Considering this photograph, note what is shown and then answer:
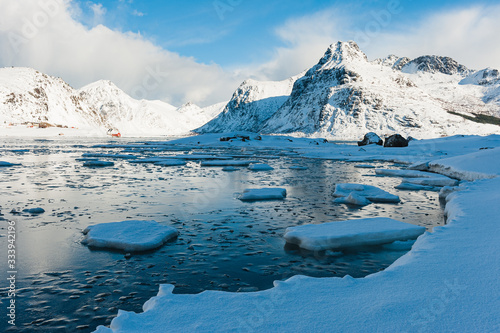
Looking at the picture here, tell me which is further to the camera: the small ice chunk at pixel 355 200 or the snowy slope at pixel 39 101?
the snowy slope at pixel 39 101

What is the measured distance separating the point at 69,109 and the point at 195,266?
659 ft

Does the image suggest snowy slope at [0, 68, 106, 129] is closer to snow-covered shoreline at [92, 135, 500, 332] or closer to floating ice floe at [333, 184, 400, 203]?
floating ice floe at [333, 184, 400, 203]

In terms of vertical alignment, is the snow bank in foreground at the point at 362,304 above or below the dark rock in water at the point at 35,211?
above

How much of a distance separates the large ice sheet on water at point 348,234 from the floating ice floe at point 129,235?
2452mm

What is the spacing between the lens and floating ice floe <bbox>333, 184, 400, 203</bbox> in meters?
10.3

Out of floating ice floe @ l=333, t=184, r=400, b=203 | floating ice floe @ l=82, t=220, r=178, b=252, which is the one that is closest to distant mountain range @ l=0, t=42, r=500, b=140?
floating ice floe @ l=333, t=184, r=400, b=203

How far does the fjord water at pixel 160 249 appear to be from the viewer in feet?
13.5

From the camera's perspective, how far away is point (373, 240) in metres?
6.23

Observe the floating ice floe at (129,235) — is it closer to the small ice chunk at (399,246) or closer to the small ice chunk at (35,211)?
the small ice chunk at (35,211)

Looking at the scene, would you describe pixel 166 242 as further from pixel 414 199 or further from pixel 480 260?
pixel 414 199

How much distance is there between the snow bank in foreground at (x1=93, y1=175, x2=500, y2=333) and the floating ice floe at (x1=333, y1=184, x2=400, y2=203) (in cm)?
588

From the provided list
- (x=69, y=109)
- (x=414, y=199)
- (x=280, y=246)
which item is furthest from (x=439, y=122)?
(x=69, y=109)

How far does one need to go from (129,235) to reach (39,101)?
7344 inches

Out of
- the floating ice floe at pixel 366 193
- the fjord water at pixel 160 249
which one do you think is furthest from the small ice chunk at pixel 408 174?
the floating ice floe at pixel 366 193
